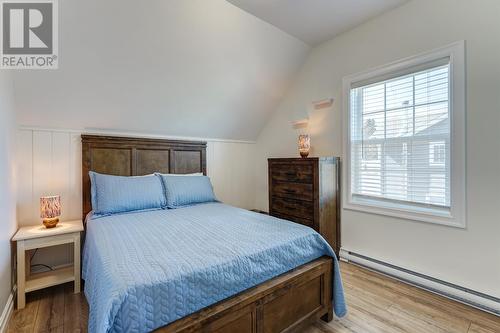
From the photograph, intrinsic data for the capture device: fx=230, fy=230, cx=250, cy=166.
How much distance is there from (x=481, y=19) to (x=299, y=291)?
246cm

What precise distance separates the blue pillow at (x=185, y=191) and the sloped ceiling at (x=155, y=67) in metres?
0.78

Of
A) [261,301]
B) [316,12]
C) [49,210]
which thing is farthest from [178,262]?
[316,12]

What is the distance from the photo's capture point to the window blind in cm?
202

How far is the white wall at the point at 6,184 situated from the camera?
1604mm

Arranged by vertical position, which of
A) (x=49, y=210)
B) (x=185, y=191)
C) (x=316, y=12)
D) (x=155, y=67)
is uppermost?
(x=316, y=12)

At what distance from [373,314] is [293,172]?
1519mm

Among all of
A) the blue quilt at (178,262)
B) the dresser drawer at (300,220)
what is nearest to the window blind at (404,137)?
the dresser drawer at (300,220)

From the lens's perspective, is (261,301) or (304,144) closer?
(261,301)

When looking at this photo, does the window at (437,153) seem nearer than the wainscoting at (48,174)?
→ Yes

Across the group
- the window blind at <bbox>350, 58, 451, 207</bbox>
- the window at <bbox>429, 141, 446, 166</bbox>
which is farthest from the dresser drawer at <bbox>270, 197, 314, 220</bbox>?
the window at <bbox>429, 141, 446, 166</bbox>

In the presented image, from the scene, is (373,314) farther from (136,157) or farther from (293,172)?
(136,157)

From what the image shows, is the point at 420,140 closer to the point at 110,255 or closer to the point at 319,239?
the point at 319,239

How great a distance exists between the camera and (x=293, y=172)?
9.05ft

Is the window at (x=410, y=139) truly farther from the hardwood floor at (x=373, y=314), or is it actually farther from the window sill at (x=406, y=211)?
the hardwood floor at (x=373, y=314)
